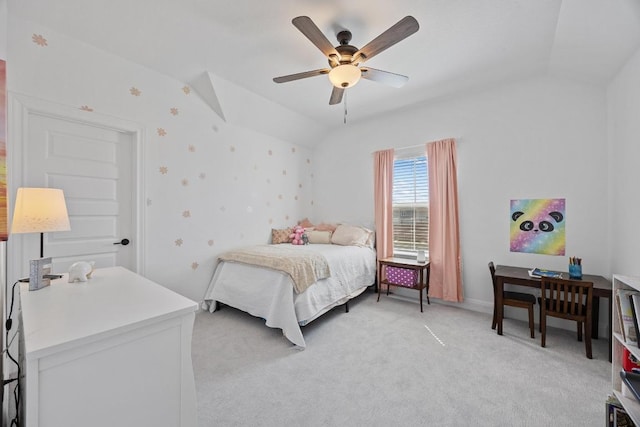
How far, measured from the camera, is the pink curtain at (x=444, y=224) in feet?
10.8

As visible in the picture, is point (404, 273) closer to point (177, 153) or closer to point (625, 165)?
point (625, 165)

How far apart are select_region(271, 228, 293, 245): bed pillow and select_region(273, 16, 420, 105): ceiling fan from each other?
2.33 metres

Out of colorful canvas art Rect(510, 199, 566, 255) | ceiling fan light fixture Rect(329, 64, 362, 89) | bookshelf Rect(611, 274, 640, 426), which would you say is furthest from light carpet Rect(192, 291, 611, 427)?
ceiling fan light fixture Rect(329, 64, 362, 89)

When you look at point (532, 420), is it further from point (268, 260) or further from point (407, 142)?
point (407, 142)

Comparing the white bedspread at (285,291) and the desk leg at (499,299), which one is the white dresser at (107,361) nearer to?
the white bedspread at (285,291)

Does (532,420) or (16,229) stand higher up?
(16,229)

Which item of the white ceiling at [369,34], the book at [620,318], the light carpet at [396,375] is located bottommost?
the light carpet at [396,375]

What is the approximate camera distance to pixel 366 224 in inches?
165

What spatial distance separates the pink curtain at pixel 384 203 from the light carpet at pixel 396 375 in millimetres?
1214

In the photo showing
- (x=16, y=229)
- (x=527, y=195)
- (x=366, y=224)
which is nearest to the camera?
(x=16, y=229)

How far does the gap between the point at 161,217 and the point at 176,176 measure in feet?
1.61

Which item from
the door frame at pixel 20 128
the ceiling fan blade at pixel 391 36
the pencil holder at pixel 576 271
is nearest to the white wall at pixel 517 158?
the pencil holder at pixel 576 271

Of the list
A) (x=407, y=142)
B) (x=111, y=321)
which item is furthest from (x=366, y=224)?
(x=111, y=321)

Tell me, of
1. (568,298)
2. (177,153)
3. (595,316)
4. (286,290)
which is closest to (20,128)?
(177,153)
